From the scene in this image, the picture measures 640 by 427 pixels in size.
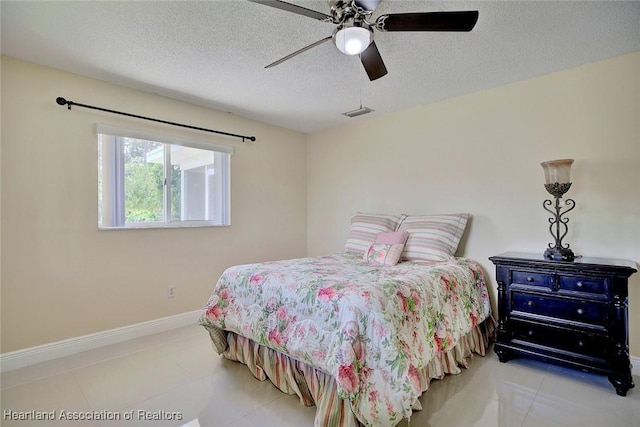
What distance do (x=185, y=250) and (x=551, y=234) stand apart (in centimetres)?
337

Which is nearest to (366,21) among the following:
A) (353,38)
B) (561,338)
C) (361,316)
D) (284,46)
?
(353,38)

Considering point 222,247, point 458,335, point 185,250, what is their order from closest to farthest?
point 458,335 → point 185,250 → point 222,247

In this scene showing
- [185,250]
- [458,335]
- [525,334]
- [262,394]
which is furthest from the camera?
[185,250]

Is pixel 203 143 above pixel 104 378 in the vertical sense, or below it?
above

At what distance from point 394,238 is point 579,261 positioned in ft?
4.42

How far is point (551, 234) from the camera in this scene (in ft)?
8.35

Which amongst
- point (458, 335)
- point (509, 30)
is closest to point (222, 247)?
point (458, 335)

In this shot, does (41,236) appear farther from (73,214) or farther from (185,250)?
(185,250)

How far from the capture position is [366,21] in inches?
69.0

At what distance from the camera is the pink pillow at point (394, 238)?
292cm

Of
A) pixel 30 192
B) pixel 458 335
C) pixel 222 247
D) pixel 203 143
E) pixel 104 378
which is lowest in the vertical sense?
pixel 104 378

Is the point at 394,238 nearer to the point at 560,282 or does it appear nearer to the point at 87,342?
the point at 560,282

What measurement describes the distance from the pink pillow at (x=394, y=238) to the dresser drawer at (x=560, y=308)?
3.11 feet

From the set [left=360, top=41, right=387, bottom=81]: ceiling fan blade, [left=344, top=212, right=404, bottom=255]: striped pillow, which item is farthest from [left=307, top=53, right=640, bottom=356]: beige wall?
[left=360, top=41, right=387, bottom=81]: ceiling fan blade
